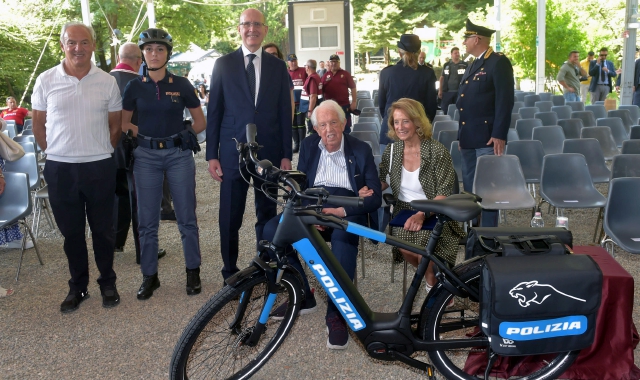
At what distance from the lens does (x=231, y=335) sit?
2980 millimetres

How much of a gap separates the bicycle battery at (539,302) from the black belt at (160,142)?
2389mm

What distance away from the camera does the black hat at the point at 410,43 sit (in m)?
6.12

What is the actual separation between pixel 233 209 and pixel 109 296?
1.06m

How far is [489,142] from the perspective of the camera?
17.3 ft

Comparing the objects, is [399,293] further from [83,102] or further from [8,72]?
[8,72]

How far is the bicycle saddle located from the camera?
2.63 metres

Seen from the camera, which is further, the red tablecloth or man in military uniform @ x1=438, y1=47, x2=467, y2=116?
man in military uniform @ x1=438, y1=47, x2=467, y2=116

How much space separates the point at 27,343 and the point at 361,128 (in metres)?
4.81

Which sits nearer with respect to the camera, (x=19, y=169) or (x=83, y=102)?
(x=83, y=102)

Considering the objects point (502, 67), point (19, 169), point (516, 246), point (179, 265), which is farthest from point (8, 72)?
point (516, 246)

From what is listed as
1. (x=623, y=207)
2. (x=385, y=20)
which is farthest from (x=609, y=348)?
(x=385, y=20)

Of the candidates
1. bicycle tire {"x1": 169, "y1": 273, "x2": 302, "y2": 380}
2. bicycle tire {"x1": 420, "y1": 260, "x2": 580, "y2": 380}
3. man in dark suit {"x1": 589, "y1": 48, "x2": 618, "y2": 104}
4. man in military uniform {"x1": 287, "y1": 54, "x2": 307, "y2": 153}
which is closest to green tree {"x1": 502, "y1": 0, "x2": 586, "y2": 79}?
man in dark suit {"x1": 589, "y1": 48, "x2": 618, "y2": 104}

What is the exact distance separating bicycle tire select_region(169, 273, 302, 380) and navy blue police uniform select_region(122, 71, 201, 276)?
1.46 m

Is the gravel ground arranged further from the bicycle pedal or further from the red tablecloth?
the red tablecloth
